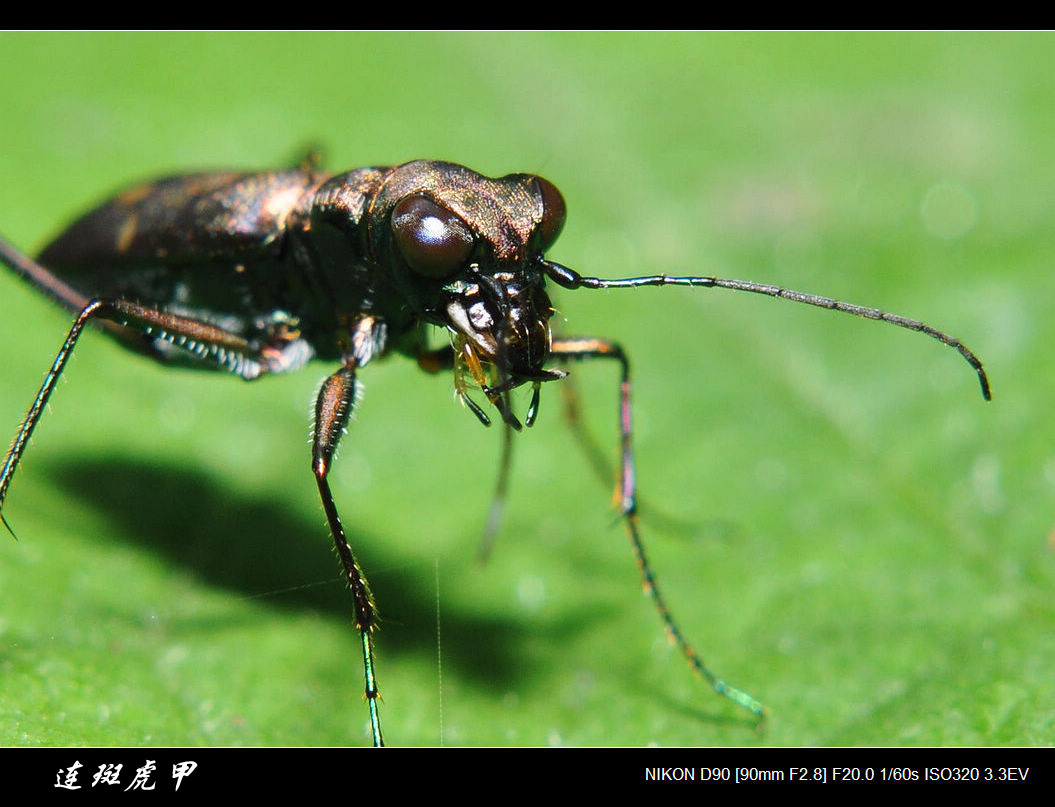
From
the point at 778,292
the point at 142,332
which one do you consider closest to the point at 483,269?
the point at 778,292

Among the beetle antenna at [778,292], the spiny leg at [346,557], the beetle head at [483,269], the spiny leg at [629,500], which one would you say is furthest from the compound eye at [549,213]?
the spiny leg at [346,557]

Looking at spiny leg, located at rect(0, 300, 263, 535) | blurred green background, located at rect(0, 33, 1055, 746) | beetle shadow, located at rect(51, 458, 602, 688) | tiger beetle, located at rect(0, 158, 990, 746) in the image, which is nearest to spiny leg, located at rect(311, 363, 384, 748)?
tiger beetle, located at rect(0, 158, 990, 746)

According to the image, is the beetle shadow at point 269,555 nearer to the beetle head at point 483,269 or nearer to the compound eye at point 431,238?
the beetle head at point 483,269

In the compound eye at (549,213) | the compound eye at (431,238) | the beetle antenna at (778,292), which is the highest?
the compound eye at (549,213)

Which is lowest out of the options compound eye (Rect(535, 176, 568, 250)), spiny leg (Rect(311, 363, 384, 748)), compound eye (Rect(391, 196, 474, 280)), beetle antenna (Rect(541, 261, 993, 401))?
spiny leg (Rect(311, 363, 384, 748))

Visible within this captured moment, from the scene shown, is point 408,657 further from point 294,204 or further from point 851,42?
point 851,42

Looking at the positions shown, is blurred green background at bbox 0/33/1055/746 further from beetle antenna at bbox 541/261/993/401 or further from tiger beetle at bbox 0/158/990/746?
beetle antenna at bbox 541/261/993/401
